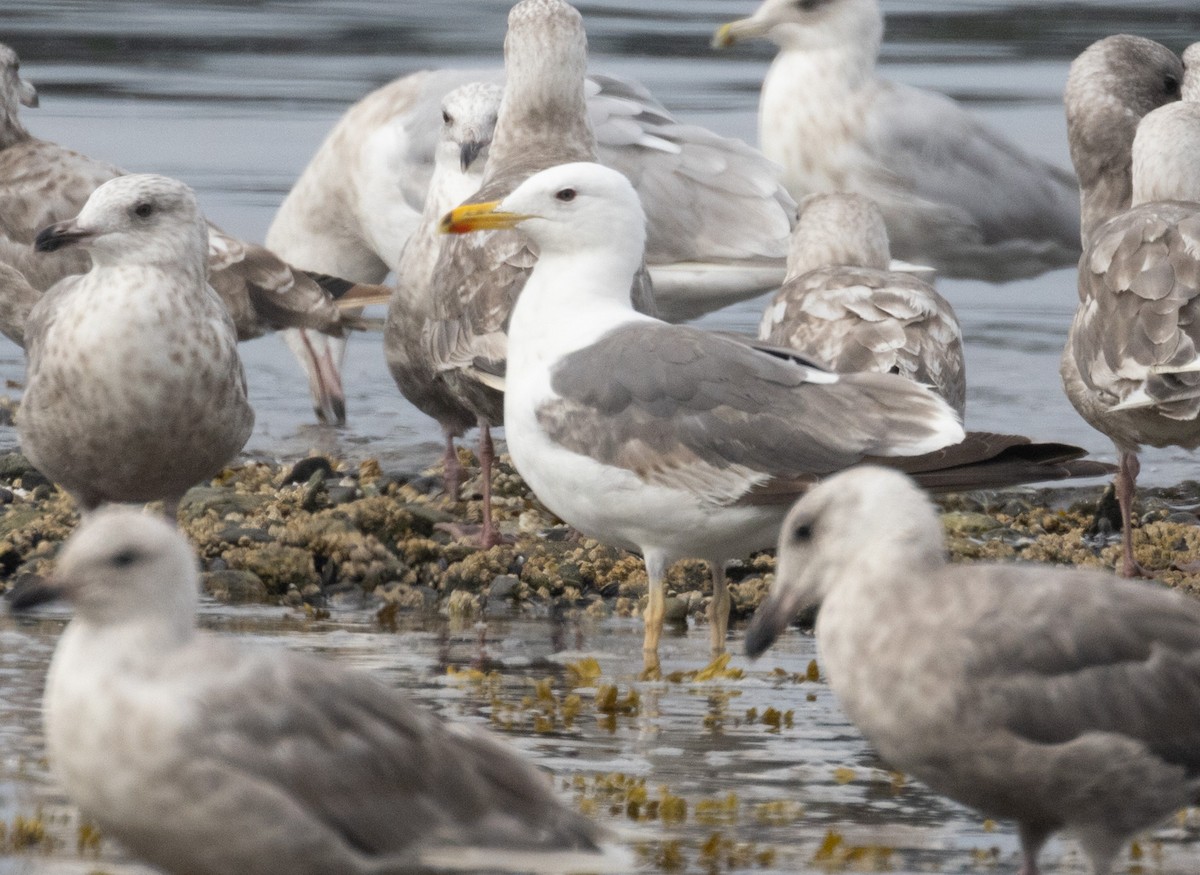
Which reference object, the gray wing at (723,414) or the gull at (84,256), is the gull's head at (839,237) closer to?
the gull at (84,256)

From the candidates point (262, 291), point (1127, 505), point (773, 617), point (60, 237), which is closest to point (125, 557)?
point (773, 617)

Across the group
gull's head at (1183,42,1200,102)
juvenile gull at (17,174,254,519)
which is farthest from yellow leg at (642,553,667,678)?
gull's head at (1183,42,1200,102)

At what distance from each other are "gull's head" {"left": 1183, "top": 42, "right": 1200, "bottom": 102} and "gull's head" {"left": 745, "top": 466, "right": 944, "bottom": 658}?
607 centimetres

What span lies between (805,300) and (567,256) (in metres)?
1.31

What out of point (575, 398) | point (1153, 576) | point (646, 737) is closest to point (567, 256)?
point (575, 398)

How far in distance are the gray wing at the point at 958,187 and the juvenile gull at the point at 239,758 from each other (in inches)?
335

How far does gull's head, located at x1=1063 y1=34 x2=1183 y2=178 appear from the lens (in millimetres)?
10203

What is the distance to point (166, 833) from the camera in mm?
4012

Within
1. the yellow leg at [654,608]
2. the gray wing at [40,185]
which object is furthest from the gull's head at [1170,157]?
the gray wing at [40,185]

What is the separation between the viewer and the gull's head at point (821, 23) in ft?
41.0

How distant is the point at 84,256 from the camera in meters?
9.32

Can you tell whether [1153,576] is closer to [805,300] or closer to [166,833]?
[805,300]

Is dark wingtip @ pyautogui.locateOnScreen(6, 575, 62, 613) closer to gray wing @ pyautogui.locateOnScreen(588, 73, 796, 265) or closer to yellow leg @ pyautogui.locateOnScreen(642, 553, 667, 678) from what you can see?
yellow leg @ pyautogui.locateOnScreen(642, 553, 667, 678)

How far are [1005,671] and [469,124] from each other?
5650 millimetres
